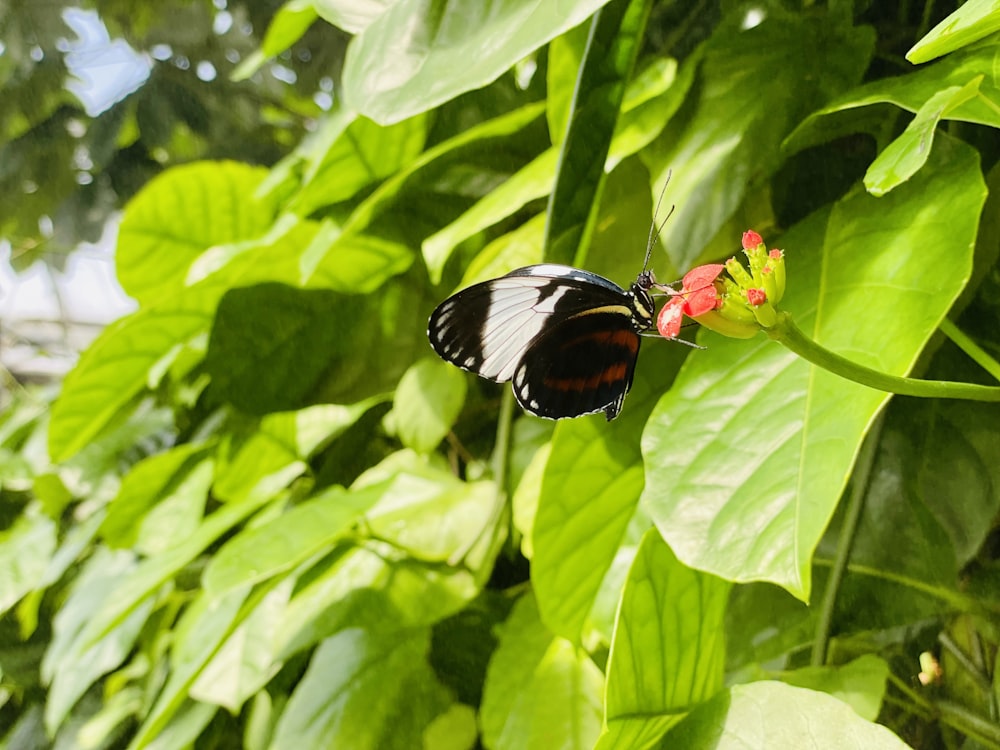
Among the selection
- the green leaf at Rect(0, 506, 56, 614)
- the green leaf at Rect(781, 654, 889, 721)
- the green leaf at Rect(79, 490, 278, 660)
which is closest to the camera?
the green leaf at Rect(781, 654, 889, 721)

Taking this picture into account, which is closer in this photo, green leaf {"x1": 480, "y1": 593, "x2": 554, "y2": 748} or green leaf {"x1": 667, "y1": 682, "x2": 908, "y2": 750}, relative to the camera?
green leaf {"x1": 667, "y1": 682, "x2": 908, "y2": 750}

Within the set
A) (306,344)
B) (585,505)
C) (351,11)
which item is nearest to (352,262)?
(306,344)

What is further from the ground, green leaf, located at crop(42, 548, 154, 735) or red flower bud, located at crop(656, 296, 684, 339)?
red flower bud, located at crop(656, 296, 684, 339)

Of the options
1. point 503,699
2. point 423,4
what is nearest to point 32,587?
point 503,699

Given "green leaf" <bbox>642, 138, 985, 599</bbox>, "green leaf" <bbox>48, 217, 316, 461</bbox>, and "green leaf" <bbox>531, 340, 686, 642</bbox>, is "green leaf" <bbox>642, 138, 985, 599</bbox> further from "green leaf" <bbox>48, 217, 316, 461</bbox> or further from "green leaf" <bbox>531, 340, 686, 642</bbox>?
"green leaf" <bbox>48, 217, 316, 461</bbox>

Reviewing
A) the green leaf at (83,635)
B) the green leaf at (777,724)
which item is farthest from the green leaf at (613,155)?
the green leaf at (83,635)

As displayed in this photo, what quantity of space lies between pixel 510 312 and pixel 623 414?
0.10 m

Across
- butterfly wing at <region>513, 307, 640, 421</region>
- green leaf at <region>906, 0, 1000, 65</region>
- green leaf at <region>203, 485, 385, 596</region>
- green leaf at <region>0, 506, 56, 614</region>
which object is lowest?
green leaf at <region>0, 506, 56, 614</region>

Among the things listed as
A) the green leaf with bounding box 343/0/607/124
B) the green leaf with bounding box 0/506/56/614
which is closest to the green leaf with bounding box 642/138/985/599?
the green leaf with bounding box 343/0/607/124

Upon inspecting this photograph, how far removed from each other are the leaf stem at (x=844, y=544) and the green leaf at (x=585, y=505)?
85mm

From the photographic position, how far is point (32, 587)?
933mm

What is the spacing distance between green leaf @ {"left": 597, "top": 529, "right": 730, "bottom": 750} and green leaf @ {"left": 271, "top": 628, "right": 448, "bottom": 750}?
21 cm

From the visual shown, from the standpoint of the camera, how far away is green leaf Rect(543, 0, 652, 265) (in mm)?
316

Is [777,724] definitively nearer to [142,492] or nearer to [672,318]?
[672,318]
